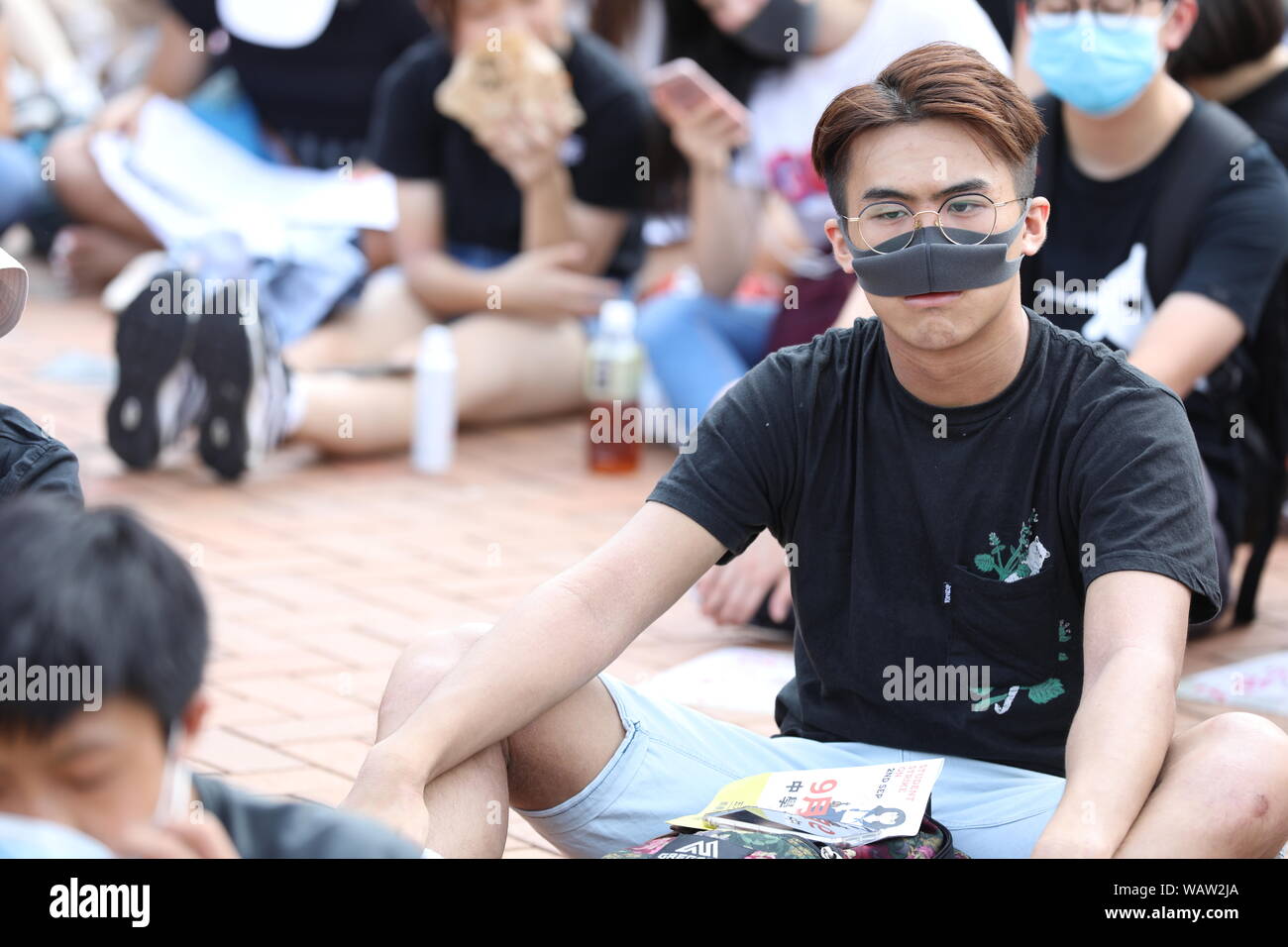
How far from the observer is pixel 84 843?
144 cm

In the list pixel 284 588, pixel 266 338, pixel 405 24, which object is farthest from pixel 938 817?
pixel 405 24

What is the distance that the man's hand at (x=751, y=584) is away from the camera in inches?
149

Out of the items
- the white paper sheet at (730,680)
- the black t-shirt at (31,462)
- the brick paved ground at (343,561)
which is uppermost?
the black t-shirt at (31,462)

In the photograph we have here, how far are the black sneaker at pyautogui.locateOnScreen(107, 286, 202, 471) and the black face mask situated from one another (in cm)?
173

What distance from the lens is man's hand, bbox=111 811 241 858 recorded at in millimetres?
1455

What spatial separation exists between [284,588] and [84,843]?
276 cm

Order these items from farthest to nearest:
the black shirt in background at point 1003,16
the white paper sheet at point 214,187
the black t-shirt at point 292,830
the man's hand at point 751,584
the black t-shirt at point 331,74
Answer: the black t-shirt at point 331,74, the white paper sheet at point 214,187, the black shirt in background at point 1003,16, the man's hand at point 751,584, the black t-shirt at point 292,830

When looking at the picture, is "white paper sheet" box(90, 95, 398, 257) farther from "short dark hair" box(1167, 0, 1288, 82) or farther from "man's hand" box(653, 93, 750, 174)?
"short dark hair" box(1167, 0, 1288, 82)

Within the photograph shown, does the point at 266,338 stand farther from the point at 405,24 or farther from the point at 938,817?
the point at 938,817

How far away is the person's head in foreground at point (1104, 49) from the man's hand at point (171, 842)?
8.94 feet

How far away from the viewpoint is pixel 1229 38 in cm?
415

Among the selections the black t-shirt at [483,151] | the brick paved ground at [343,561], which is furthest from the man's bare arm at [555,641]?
the black t-shirt at [483,151]

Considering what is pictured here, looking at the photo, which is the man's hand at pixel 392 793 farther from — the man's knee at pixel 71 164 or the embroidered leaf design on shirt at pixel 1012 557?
the man's knee at pixel 71 164

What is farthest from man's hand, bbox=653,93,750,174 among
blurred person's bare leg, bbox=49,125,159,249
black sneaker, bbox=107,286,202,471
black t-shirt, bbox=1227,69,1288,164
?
blurred person's bare leg, bbox=49,125,159,249
